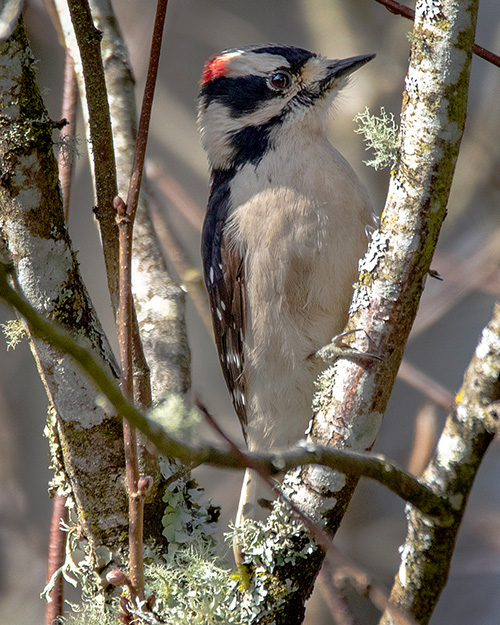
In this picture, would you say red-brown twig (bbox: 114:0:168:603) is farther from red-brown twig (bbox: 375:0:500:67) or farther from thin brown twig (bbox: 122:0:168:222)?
red-brown twig (bbox: 375:0:500:67)

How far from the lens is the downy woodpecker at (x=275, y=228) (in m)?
2.68

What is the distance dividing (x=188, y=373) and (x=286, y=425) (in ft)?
1.80

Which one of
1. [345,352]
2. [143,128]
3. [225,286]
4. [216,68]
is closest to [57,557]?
[225,286]

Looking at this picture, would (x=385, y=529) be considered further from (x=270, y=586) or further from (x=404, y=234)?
(x=404, y=234)

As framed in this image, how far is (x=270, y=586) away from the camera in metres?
1.94

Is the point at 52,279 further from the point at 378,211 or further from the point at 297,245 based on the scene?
the point at 378,211

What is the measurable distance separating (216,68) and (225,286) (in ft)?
3.11

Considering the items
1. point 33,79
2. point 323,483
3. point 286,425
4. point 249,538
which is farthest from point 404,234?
point 286,425

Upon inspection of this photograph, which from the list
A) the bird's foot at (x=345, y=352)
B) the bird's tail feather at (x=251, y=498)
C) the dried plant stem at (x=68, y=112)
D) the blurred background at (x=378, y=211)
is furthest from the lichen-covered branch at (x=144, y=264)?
the bird's foot at (x=345, y=352)

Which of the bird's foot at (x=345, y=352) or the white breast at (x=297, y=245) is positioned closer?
the bird's foot at (x=345, y=352)

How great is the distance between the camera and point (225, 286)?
2.99 meters

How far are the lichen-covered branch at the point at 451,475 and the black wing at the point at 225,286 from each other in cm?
133

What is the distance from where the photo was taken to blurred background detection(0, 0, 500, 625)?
13.6ft

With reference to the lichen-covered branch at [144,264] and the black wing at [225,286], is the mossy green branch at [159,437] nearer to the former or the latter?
the lichen-covered branch at [144,264]
